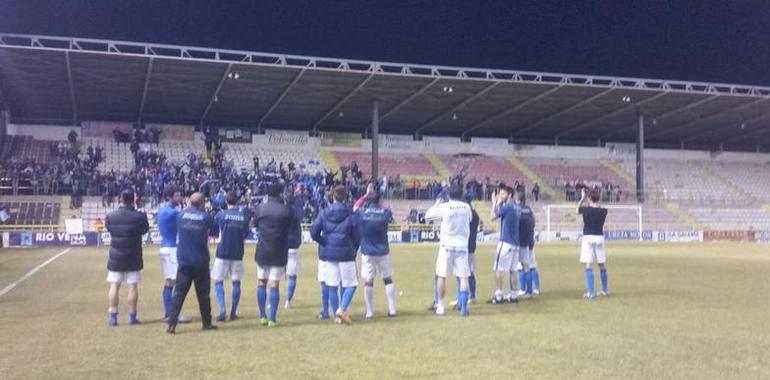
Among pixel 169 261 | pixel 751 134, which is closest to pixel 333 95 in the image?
pixel 169 261

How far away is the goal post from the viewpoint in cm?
4447

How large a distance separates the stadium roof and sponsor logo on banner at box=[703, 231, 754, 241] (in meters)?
8.69

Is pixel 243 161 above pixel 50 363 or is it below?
above

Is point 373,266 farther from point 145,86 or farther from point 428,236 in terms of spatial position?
point 145,86

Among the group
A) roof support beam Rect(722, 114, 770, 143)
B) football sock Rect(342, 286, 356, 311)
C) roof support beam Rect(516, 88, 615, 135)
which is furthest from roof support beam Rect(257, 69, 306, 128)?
roof support beam Rect(722, 114, 770, 143)

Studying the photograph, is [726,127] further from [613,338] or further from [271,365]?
[271,365]

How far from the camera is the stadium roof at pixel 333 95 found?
3544 centimetres

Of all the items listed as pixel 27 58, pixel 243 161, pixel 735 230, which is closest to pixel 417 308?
pixel 27 58

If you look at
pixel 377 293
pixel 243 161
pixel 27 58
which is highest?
pixel 27 58

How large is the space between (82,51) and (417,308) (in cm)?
2682

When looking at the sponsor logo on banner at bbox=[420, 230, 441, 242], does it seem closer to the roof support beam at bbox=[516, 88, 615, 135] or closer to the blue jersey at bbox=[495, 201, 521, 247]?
the roof support beam at bbox=[516, 88, 615, 135]

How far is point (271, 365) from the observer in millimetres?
7527

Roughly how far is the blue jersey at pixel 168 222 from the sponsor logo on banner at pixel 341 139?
135 feet

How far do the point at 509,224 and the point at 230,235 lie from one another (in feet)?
17.3
